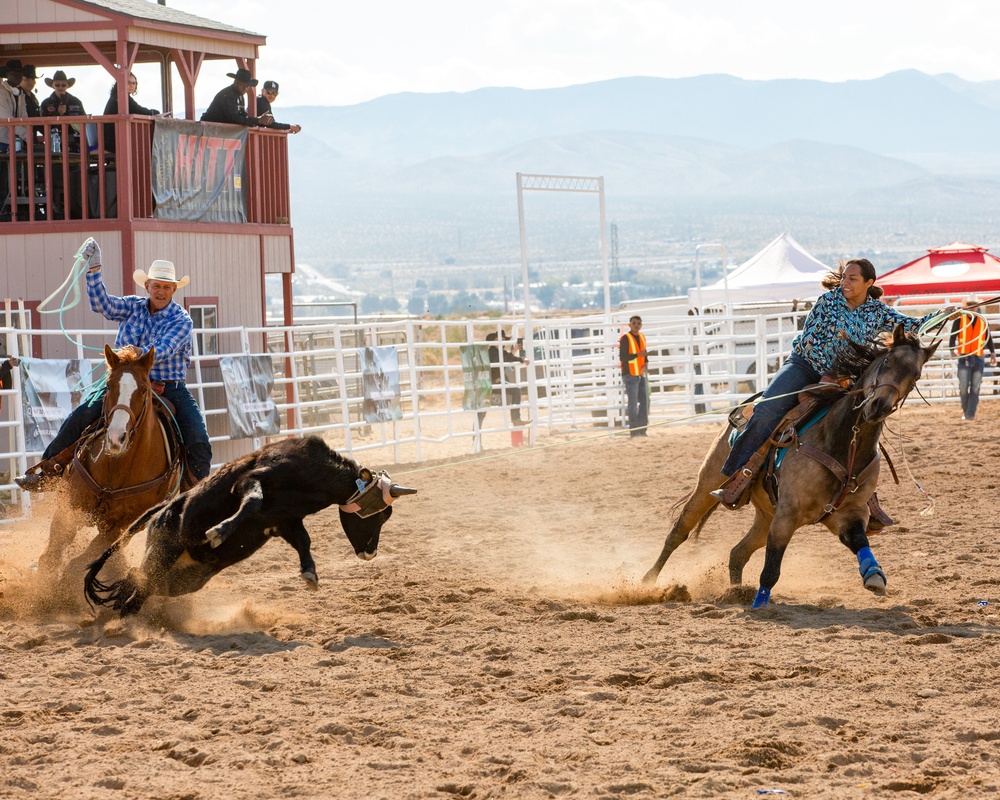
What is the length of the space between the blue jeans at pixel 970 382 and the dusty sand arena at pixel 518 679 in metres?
8.32

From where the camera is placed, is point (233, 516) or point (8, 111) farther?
point (8, 111)

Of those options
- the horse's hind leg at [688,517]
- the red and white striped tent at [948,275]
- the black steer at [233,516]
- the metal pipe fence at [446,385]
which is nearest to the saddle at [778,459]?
the horse's hind leg at [688,517]

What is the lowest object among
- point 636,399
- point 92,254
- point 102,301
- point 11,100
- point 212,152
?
point 636,399

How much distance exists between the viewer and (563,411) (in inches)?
743

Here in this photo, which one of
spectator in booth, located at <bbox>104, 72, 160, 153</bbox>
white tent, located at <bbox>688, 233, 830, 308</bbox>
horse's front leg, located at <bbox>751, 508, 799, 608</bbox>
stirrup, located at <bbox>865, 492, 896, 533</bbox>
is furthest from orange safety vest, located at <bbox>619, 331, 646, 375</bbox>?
white tent, located at <bbox>688, 233, 830, 308</bbox>

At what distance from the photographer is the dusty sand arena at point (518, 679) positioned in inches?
162

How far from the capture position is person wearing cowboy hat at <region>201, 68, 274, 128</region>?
47.6ft

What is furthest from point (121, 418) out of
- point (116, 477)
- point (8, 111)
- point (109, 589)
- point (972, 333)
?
point (972, 333)

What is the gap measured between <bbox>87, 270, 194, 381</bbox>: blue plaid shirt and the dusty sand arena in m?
1.34

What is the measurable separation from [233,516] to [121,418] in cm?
78

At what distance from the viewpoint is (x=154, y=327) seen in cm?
706

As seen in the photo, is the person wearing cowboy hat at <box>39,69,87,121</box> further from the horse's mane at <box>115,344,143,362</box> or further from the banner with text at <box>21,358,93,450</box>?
the horse's mane at <box>115,344,143,362</box>

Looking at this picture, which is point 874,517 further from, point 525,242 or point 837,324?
point 525,242

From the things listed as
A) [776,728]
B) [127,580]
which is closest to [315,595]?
[127,580]
